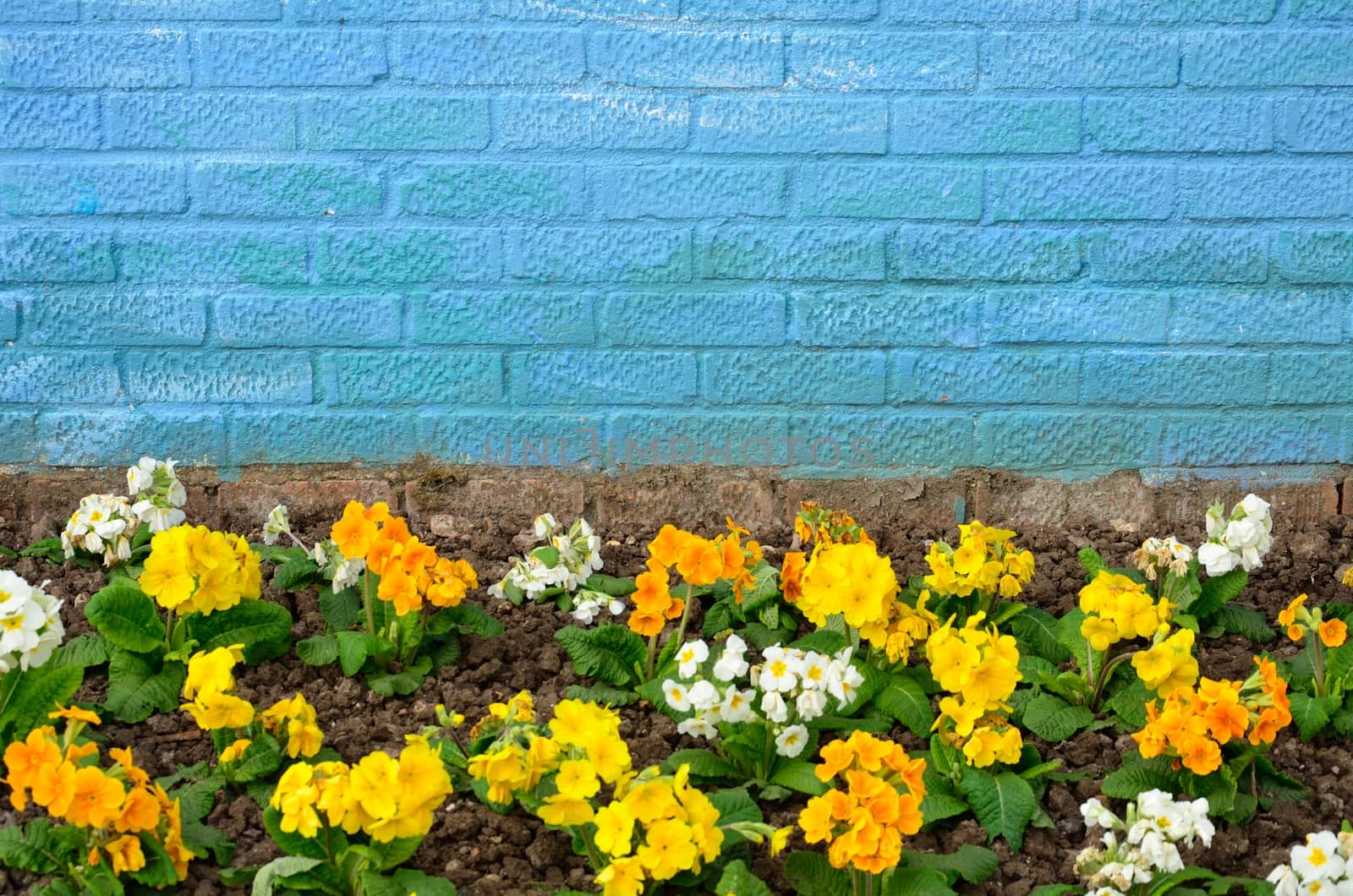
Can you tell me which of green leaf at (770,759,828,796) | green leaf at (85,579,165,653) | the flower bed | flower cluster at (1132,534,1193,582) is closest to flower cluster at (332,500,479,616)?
the flower bed

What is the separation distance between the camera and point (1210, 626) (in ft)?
8.65

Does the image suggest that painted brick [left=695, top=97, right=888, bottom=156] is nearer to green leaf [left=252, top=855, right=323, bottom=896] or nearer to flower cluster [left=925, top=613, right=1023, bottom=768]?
flower cluster [left=925, top=613, right=1023, bottom=768]

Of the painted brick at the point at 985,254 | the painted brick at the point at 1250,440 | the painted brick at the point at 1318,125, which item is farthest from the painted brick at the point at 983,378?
the painted brick at the point at 1318,125

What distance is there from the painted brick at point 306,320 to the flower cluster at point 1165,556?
1.68 meters

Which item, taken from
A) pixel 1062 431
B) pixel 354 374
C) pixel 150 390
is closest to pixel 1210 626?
pixel 1062 431

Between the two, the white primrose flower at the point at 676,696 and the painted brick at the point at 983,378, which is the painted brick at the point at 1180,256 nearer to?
the painted brick at the point at 983,378

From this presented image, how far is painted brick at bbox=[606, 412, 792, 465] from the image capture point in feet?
10.1

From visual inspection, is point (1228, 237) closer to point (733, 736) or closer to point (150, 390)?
point (733, 736)

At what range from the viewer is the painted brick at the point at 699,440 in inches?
121

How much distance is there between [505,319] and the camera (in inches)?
119

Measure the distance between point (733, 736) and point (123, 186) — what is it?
6.21ft

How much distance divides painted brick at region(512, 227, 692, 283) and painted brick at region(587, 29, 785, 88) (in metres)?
0.34

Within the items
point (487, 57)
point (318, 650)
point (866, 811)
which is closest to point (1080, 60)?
point (487, 57)

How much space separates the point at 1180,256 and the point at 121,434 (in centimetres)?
248
